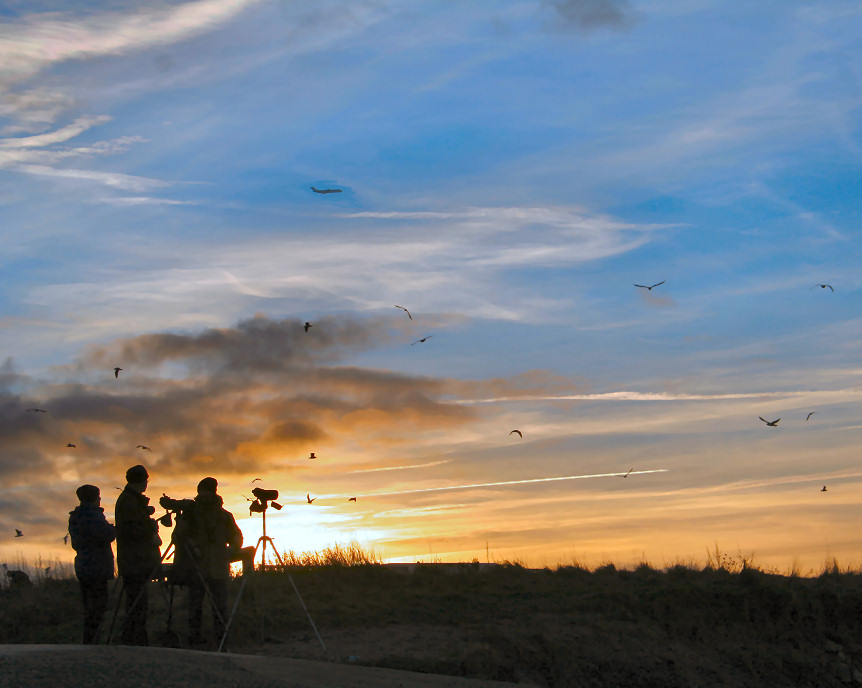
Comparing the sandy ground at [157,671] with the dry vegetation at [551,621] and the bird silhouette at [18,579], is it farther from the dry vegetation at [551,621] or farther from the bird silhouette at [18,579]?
the bird silhouette at [18,579]

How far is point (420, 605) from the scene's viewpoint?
17.4 meters

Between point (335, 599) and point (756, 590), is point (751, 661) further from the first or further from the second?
point (335, 599)

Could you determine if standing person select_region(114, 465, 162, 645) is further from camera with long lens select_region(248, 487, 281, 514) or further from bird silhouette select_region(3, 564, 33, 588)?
bird silhouette select_region(3, 564, 33, 588)

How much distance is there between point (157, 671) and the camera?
9.42 m

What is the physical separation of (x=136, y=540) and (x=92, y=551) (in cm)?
61

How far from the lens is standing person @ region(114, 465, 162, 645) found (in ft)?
41.9

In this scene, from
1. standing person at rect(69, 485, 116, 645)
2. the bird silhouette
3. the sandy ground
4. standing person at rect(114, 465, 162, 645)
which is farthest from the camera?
the bird silhouette

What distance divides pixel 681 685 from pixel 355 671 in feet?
20.5

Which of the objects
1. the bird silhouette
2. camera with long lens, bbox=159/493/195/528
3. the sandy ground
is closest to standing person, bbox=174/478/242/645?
camera with long lens, bbox=159/493/195/528

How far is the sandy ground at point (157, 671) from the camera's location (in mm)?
8883

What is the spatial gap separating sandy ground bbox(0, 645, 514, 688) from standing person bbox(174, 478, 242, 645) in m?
2.63

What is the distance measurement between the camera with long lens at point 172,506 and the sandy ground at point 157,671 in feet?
9.06

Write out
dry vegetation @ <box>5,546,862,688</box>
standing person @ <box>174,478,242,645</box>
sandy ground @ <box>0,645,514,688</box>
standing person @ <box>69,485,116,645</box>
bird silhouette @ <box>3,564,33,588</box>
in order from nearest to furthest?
sandy ground @ <box>0,645,514,688</box>, standing person @ <box>69,485,116,645</box>, standing person @ <box>174,478,242,645</box>, dry vegetation @ <box>5,546,862,688</box>, bird silhouette @ <box>3,564,33,588</box>

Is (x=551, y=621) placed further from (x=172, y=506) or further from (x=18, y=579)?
(x=18, y=579)
